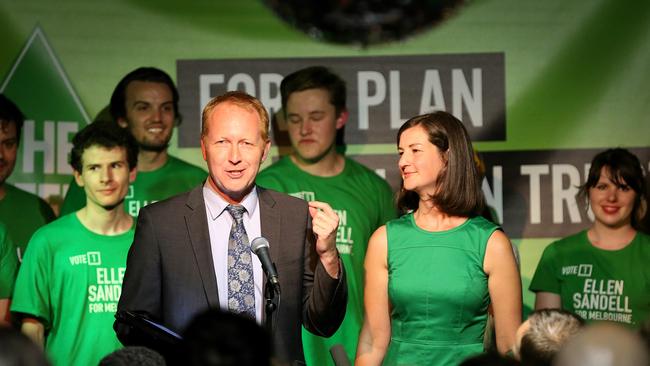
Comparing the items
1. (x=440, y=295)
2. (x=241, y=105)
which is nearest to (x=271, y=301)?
(x=241, y=105)

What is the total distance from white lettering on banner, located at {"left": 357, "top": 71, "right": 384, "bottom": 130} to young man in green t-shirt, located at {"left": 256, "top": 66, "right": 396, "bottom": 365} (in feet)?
0.40

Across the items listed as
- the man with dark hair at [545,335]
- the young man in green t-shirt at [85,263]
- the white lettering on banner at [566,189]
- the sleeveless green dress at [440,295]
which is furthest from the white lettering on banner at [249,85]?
the man with dark hair at [545,335]

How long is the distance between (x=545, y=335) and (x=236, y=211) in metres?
1.28

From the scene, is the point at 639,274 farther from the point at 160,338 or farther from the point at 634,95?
the point at 160,338

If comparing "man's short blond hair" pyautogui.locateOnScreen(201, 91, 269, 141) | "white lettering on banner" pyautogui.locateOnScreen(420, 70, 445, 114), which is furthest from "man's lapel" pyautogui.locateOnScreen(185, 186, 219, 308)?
"white lettering on banner" pyautogui.locateOnScreen(420, 70, 445, 114)

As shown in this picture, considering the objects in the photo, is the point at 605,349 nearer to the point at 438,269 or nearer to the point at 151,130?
the point at 438,269

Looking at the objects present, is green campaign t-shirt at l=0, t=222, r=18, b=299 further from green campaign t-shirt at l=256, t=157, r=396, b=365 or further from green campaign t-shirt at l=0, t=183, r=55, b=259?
green campaign t-shirt at l=256, t=157, r=396, b=365

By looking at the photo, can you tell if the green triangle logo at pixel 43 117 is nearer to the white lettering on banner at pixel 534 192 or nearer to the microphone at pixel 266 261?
the white lettering on banner at pixel 534 192

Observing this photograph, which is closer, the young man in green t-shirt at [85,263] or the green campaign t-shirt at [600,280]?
the young man in green t-shirt at [85,263]

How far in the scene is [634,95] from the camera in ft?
20.3

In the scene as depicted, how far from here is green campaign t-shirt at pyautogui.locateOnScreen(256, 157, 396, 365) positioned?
584 centimetres

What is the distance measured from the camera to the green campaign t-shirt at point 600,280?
5746 millimetres

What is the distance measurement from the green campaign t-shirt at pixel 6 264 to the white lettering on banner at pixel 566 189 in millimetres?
3097

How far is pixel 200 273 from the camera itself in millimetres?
3689
